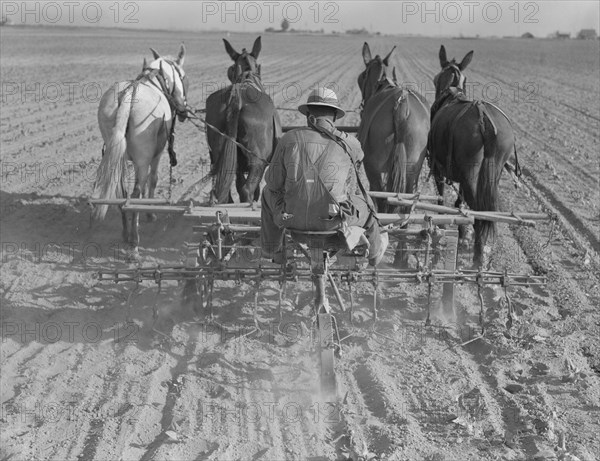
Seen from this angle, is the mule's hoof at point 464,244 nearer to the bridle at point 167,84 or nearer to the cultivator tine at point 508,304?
the cultivator tine at point 508,304

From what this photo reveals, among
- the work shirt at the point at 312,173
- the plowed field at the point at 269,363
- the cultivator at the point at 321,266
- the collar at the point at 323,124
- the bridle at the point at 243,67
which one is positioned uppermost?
the bridle at the point at 243,67

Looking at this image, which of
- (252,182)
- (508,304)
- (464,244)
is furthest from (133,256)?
(508,304)

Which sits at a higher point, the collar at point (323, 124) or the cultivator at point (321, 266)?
the collar at point (323, 124)

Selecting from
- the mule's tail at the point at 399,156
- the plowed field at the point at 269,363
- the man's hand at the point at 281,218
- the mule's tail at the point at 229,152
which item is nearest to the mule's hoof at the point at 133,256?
the plowed field at the point at 269,363

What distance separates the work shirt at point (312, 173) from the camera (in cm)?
529

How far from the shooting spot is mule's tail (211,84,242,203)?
8.35m

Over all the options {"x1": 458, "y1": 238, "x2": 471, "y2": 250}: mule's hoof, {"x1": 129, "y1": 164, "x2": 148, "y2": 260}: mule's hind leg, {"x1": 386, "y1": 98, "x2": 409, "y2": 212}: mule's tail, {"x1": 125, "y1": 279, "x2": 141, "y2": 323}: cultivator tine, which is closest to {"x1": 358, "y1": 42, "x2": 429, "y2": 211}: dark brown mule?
{"x1": 386, "y1": 98, "x2": 409, "y2": 212}: mule's tail

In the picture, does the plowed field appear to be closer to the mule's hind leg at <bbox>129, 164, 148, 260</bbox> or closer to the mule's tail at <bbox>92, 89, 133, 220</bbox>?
the mule's hind leg at <bbox>129, 164, 148, 260</bbox>

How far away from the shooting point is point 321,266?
18.1 ft

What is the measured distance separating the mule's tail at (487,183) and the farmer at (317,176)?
9.99ft

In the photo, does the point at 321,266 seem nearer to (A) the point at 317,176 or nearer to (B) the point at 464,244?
(A) the point at 317,176

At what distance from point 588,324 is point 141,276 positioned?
14.3 feet

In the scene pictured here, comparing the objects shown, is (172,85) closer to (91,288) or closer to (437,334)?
(91,288)

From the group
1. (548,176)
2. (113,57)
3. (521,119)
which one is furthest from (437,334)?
(113,57)
